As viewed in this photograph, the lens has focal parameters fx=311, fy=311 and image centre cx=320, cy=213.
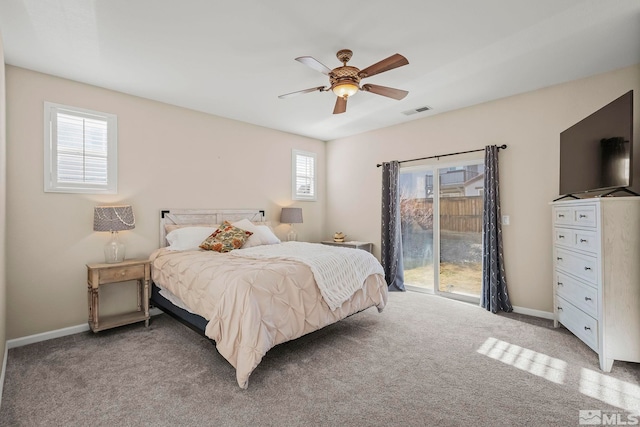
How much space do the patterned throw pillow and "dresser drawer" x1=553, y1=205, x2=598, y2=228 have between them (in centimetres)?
364

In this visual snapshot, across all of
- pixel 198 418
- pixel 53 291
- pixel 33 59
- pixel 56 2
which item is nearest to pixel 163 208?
pixel 53 291

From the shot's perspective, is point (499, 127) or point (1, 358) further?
point (499, 127)

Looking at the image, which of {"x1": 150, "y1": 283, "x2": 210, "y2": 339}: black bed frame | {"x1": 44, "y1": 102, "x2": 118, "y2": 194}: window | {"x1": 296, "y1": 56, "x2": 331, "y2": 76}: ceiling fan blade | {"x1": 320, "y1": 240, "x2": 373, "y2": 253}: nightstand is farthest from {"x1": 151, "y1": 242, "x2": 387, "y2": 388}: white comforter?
{"x1": 320, "y1": 240, "x2": 373, "y2": 253}: nightstand

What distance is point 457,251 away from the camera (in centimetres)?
464

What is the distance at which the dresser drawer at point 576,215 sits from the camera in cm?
268

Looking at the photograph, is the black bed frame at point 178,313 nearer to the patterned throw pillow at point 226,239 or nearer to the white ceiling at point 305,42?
the patterned throw pillow at point 226,239

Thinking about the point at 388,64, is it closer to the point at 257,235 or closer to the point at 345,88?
the point at 345,88

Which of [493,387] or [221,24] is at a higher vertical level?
[221,24]

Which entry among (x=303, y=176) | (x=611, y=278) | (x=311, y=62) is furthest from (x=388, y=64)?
(x=303, y=176)

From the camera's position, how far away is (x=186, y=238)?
3.87 m

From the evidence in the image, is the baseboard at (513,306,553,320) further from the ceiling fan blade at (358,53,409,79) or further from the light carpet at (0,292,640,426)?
the ceiling fan blade at (358,53,409,79)

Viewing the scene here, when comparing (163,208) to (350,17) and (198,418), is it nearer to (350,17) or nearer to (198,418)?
(198,418)

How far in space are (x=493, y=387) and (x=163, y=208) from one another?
4059 mm

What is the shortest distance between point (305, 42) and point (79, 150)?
9.19ft
